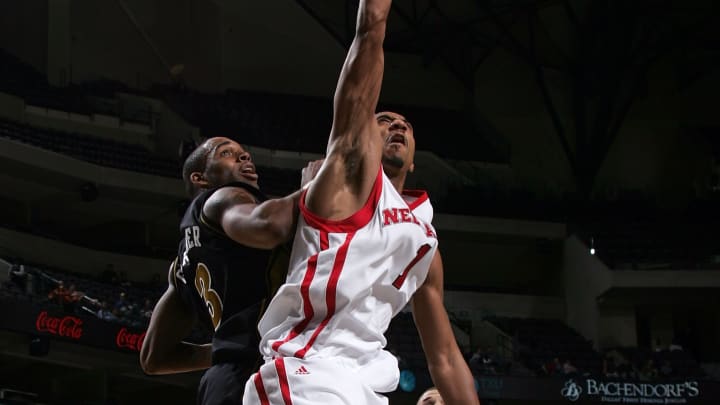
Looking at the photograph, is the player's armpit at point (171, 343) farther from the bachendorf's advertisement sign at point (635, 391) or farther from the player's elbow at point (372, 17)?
the bachendorf's advertisement sign at point (635, 391)

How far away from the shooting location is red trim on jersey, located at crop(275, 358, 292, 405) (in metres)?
2.92

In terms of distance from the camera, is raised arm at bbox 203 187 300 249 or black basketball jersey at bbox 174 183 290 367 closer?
raised arm at bbox 203 187 300 249

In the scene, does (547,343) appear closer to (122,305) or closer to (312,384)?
(122,305)

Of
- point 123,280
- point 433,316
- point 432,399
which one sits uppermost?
point 123,280

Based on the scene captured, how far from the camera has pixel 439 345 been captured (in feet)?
12.1

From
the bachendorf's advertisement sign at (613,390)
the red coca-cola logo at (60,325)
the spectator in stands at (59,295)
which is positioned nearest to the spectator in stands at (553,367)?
the bachendorf's advertisement sign at (613,390)

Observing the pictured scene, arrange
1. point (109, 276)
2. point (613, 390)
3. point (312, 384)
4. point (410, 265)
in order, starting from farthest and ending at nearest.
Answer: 1. point (109, 276)
2. point (613, 390)
3. point (410, 265)
4. point (312, 384)

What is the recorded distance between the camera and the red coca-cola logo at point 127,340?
14.5 metres

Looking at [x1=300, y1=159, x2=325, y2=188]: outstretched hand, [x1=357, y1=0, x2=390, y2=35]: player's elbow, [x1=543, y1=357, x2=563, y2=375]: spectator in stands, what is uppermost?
[x1=357, y1=0, x2=390, y2=35]: player's elbow

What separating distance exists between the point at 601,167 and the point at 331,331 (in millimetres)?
22500

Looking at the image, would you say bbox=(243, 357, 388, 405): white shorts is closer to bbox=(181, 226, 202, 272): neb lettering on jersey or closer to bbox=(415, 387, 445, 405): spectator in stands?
bbox=(181, 226, 202, 272): neb lettering on jersey

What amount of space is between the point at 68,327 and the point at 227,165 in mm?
11471

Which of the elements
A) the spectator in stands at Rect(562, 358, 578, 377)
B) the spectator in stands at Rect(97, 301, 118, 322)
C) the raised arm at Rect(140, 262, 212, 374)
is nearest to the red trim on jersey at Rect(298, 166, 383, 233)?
the raised arm at Rect(140, 262, 212, 374)

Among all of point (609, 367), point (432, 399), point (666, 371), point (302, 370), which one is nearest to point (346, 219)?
point (302, 370)
